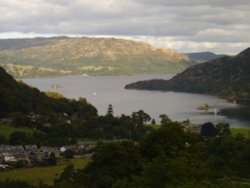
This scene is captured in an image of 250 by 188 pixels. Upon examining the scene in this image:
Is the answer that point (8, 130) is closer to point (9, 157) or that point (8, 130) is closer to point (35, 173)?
point (9, 157)

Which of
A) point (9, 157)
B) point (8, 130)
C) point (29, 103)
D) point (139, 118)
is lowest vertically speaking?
point (9, 157)

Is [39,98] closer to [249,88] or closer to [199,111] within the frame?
[199,111]

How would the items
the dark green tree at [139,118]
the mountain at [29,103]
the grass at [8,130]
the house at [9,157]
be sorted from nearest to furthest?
the house at [9,157], the grass at [8,130], the dark green tree at [139,118], the mountain at [29,103]

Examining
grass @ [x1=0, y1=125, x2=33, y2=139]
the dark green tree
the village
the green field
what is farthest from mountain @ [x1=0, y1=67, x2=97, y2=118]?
the green field

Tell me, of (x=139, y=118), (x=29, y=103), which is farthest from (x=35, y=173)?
(x=29, y=103)

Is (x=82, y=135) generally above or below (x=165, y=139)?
below

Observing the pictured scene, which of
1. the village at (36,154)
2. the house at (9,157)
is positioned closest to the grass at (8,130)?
the village at (36,154)

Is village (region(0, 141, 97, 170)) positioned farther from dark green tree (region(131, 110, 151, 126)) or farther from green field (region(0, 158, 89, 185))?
dark green tree (region(131, 110, 151, 126))

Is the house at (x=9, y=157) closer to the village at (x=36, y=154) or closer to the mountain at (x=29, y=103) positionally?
the village at (x=36, y=154)

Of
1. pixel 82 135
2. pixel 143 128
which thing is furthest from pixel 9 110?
pixel 143 128
